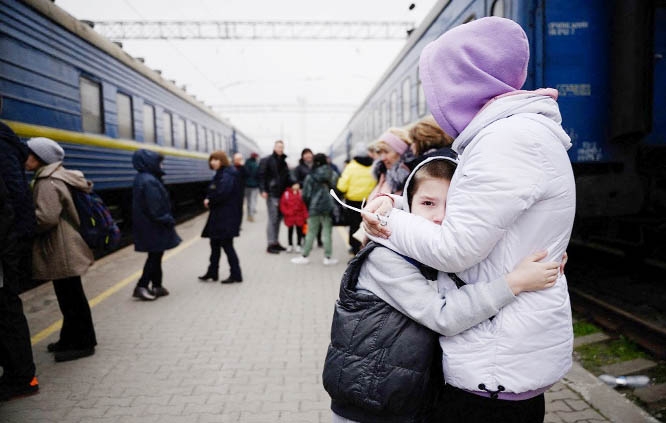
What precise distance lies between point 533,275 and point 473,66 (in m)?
0.59

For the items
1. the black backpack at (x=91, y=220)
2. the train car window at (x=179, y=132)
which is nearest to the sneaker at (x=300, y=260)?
the black backpack at (x=91, y=220)

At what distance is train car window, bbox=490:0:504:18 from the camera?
5029mm

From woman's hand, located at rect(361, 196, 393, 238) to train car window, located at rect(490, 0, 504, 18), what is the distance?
4.23m

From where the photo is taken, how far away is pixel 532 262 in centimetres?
133

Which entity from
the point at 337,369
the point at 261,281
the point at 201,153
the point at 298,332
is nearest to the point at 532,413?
the point at 337,369

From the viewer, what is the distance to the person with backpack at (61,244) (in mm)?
3701

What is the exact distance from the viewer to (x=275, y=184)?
345 inches

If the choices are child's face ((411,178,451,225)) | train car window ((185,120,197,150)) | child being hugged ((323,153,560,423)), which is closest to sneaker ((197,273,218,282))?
child being hugged ((323,153,560,423))

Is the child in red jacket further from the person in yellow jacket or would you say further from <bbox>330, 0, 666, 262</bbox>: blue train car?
<bbox>330, 0, 666, 262</bbox>: blue train car

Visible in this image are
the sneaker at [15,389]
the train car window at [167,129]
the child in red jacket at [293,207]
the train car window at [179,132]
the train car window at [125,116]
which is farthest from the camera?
the train car window at [179,132]

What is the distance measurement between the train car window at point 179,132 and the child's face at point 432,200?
12396mm

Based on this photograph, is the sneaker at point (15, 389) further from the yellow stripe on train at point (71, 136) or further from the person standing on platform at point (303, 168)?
the person standing on platform at point (303, 168)

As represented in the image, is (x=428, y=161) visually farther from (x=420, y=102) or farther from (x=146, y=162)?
(x=420, y=102)

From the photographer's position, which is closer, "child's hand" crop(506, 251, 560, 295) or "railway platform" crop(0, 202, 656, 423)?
"child's hand" crop(506, 251, 560, 295)
